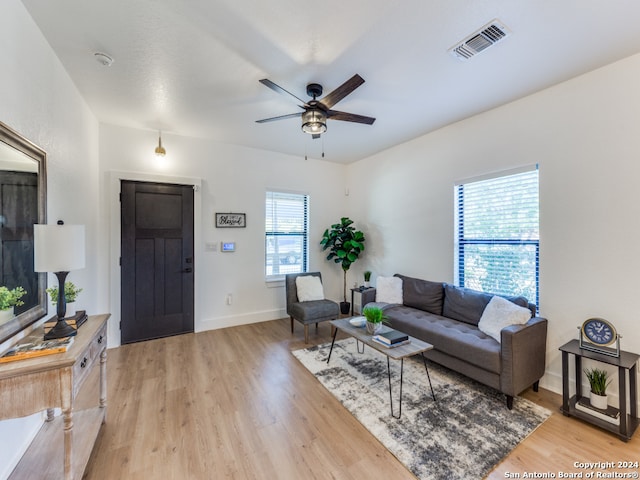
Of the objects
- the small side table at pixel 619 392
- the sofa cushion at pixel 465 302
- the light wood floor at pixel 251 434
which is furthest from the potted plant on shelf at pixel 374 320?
the small side table at pixel 619 392

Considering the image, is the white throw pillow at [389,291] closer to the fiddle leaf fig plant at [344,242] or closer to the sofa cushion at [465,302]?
the sofa cushion at [465,302]

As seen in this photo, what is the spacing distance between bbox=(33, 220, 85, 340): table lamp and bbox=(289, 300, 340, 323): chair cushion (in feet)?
8.07

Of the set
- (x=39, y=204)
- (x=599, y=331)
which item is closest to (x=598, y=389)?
(x=599, y=331)

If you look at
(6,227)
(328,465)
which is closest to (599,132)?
(328,465)

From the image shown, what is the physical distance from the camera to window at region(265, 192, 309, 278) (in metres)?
4.66

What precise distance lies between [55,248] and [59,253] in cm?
3

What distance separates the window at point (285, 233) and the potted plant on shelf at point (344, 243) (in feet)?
1.48

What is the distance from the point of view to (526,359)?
231cm

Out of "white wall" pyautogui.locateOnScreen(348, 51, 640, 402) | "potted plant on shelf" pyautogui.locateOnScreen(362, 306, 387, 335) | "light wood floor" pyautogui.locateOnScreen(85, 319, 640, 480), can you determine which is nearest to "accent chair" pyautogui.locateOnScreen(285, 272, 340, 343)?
"light wood floor" pyautogui.locateOnScreen(85, 319, 640, 480)

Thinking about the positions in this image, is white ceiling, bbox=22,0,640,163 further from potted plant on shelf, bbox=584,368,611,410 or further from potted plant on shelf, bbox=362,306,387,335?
potted plant on shelf, bbox=584,368,611,410

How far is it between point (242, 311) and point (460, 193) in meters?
3.63

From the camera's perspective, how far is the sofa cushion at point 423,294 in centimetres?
340

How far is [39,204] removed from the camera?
1858mm

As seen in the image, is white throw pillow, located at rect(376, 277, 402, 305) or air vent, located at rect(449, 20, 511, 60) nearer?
air vent, located at rect(449, 20, 511, 60)
